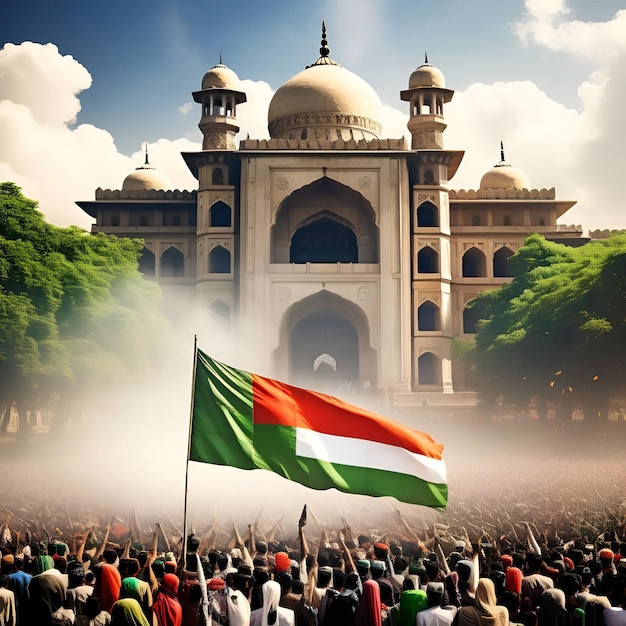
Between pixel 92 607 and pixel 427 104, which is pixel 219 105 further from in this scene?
pixel 92 607

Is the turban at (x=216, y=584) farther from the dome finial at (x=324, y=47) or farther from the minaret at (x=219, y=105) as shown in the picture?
the dome finial at (x=324, y=47)

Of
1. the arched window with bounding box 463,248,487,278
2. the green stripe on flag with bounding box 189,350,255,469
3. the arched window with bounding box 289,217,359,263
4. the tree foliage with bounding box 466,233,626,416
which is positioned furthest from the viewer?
the arched window with bounding box 463,248,487,278

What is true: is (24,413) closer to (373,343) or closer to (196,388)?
(373,343)

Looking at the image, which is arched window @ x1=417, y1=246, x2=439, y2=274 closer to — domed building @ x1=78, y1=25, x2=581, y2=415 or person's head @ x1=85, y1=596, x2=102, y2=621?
domed building @ x1=78, y1=25, x2=581, y2=415

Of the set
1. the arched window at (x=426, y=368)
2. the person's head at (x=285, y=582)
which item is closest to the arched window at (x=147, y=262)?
the arched window at (x=426, y=368)

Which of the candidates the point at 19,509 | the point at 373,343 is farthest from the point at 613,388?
the point at 19,509

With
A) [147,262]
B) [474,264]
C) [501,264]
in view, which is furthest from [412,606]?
[501,264]

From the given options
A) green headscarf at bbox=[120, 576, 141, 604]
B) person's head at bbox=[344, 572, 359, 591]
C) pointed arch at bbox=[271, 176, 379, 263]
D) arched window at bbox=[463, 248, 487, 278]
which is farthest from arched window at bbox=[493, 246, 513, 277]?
green headscarf at bbox=[120, 576, 141, 604]
